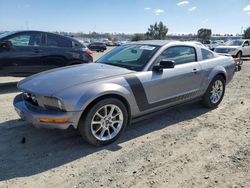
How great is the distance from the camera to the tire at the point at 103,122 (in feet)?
12.3

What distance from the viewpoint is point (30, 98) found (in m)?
4.03

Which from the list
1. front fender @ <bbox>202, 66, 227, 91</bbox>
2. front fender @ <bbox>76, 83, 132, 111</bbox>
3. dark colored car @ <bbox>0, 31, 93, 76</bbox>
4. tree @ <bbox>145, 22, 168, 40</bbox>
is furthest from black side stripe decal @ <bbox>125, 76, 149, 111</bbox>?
tree @ <bbox>145, 22, 168, 40</bbox>

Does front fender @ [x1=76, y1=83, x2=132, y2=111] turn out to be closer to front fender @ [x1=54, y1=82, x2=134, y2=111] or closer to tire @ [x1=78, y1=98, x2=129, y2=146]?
front fender @ [x1=54, y1=82, x2=134, y2=111]

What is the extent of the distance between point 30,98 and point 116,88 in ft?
4.26

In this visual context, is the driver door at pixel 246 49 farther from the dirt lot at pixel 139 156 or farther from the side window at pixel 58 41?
the dirt lot at pixel 139 156

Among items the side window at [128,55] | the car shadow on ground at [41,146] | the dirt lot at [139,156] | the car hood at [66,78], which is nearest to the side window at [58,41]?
the dirt lot at [139,156]

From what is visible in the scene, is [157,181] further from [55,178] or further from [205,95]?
[205,95]

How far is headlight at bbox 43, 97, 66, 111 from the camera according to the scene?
140 inches

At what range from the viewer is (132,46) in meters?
5.17

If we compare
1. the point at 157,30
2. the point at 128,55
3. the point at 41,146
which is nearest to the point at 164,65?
the point at 128,55

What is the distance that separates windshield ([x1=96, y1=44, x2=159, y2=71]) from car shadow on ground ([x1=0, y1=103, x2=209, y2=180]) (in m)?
1.11

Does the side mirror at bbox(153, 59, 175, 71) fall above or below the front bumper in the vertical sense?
above

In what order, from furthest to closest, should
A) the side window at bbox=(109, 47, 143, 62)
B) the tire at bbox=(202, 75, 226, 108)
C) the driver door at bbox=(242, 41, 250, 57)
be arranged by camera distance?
the driver door at bbox=(242, 41, 250, 57), the tire at bbox=(202, 75, 226, 108), the side window at bbox=(109, 47, 143, 62)

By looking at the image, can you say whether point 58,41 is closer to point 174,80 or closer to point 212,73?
point 174,80
